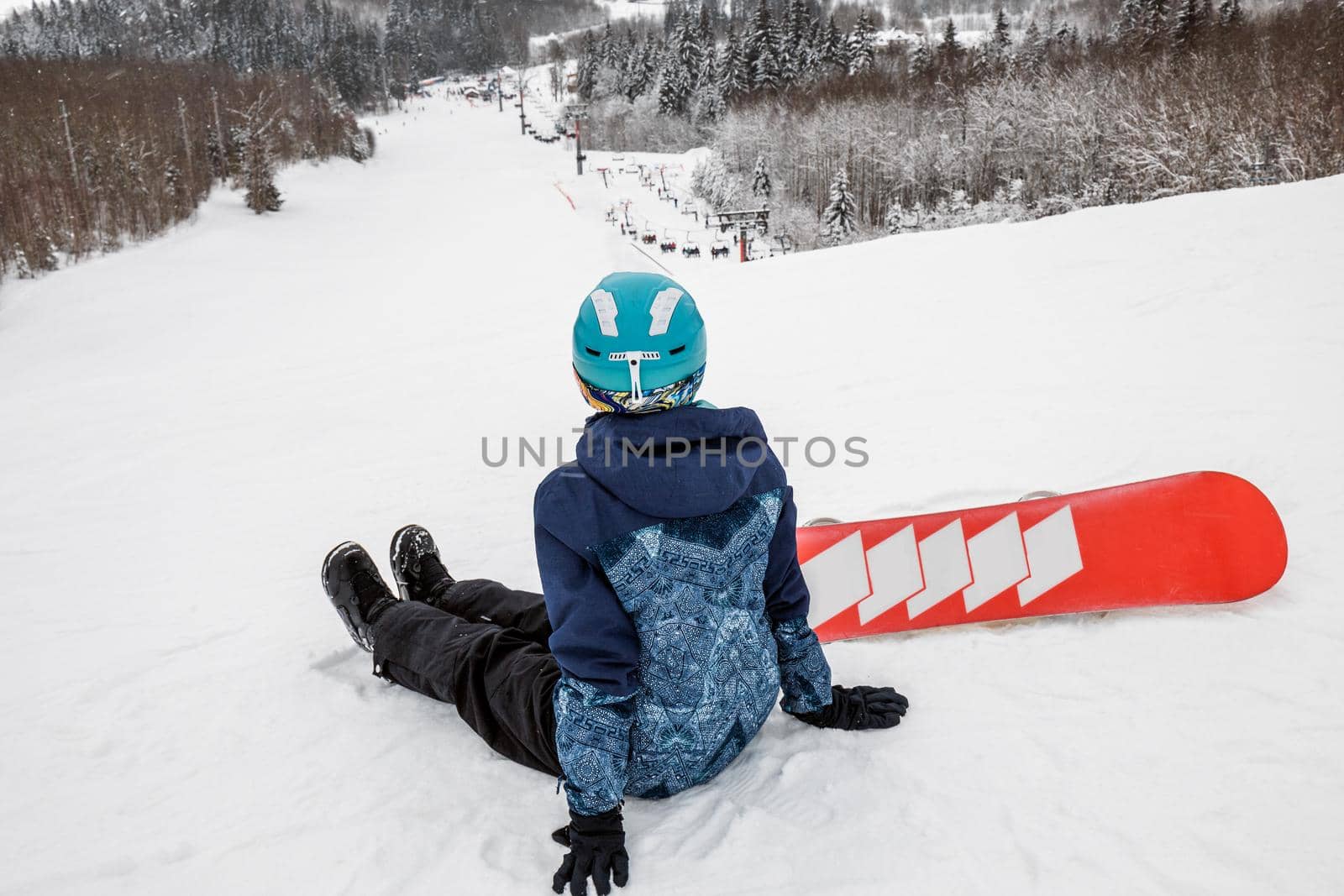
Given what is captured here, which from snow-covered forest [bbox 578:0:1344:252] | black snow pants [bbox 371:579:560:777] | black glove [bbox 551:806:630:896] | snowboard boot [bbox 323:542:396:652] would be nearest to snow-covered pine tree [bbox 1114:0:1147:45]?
snow-covered forest [bbox 578:0:1344:252]

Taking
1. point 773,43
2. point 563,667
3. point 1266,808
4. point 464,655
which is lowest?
point 1266,808

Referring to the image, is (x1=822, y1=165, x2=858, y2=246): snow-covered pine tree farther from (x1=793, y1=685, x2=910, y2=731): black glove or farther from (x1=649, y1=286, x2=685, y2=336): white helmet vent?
(x1=649, y1=286, x2=685, y2=336): white helmet vent

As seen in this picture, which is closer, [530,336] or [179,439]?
→ [179,439]

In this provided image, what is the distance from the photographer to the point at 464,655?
2.03 m

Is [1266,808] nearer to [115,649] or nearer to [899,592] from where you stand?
[899,592]

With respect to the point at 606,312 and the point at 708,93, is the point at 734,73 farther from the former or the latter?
the point at 606,312

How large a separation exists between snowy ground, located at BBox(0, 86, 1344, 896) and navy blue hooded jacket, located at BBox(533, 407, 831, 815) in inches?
12.1

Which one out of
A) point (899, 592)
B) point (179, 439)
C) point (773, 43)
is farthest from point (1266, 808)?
point (773, 43)

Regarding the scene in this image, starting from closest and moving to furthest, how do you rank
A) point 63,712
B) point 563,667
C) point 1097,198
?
point 563,667, point 63,712, point 1097,198

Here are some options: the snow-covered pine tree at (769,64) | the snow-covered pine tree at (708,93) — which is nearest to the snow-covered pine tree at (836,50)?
the snow-covered pine tree at (769,64)

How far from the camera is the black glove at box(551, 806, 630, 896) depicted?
1.51 metres

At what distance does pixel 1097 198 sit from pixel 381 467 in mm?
31797

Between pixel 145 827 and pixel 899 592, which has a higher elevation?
pixel 899 592

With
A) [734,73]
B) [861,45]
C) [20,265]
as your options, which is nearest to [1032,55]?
[861,45]
